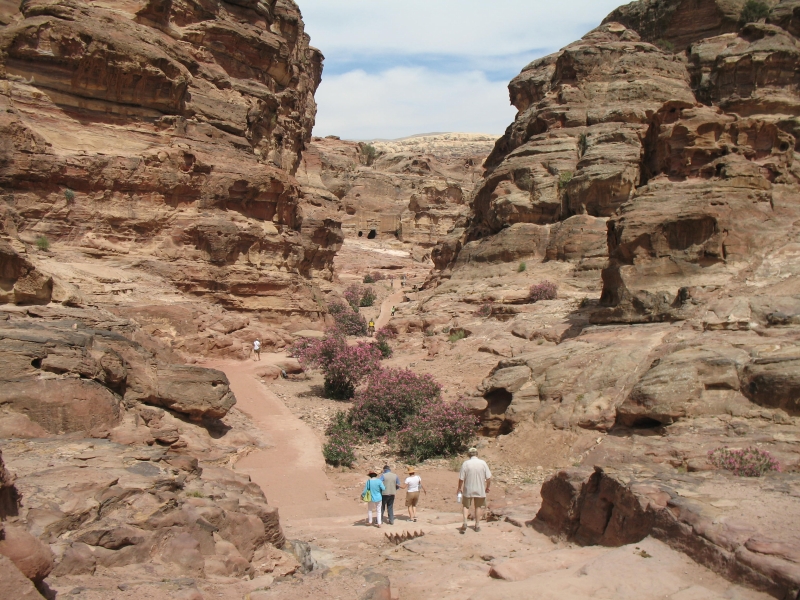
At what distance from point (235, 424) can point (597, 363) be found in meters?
8.25

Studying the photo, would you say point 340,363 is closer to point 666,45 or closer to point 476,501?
point 476,501

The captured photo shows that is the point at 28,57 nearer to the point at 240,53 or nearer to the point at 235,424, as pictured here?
the point at 240,53

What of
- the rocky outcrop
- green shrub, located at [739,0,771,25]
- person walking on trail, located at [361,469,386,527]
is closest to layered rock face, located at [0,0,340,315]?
person walking on trail, located at [361,469,386,527]

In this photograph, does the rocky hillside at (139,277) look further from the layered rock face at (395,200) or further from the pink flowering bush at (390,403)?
the layered rock face at (395,200)

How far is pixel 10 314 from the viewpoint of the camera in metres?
11.2

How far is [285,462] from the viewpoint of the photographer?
13.7m

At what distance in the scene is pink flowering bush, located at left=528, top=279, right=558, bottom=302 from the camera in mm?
24703

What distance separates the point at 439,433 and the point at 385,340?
41.8 ft

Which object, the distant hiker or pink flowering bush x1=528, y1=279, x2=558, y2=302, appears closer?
the distant hiker

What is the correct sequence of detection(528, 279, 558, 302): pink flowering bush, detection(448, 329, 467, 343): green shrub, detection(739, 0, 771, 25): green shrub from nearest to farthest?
detection(448, 329, 467, 343): green shrub → detection(528, 279, 558, 302): pink flowering bush → detection(739, 0, 771, 25): green shrub

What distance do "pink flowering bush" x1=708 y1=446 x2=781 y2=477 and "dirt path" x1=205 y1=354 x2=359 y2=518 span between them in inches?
247

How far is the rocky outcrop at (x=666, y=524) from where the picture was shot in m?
5.67

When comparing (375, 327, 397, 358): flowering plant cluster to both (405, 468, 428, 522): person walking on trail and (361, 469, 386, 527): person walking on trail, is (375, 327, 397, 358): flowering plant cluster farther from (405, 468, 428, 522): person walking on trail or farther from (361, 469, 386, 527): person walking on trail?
(361, 469, 386, 527): person walking on trail

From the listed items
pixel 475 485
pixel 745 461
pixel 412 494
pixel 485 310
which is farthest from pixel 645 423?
pixel 485 310
